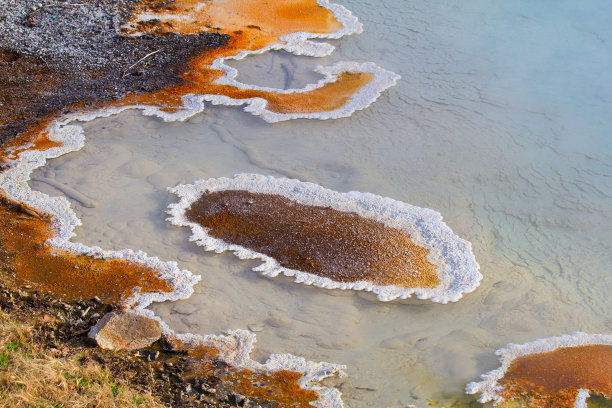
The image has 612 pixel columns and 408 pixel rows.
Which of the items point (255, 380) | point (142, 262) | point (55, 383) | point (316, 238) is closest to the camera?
point (55, 383)

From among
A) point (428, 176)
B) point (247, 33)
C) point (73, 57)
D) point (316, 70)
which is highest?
point (247, 33)

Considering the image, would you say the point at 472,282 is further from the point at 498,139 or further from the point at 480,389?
the point at 498,139

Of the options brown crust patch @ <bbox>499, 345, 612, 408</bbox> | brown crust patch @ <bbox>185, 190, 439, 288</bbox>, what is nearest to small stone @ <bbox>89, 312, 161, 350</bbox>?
brown crust patch @ <bbox>185, 190, 439, 288</bbox>

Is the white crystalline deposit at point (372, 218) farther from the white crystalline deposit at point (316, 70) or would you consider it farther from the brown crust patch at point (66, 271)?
the white crystalline deposit at point (316, 70)

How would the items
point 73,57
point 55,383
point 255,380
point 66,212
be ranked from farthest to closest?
point 73,57
point 66,212
point 255,380
point 55,383

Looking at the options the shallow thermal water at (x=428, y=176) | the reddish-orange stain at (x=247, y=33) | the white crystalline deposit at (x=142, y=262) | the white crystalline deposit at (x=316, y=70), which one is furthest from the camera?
the reddish-orange stain at (x=247, y=33)

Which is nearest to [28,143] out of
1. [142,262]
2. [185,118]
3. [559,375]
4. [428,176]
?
[185,118]

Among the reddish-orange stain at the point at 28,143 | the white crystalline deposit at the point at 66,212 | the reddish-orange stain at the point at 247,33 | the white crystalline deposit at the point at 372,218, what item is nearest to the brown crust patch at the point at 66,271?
the white crystalline deposit at the point at 66,212

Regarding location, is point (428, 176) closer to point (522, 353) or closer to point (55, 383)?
point (522, 353)
